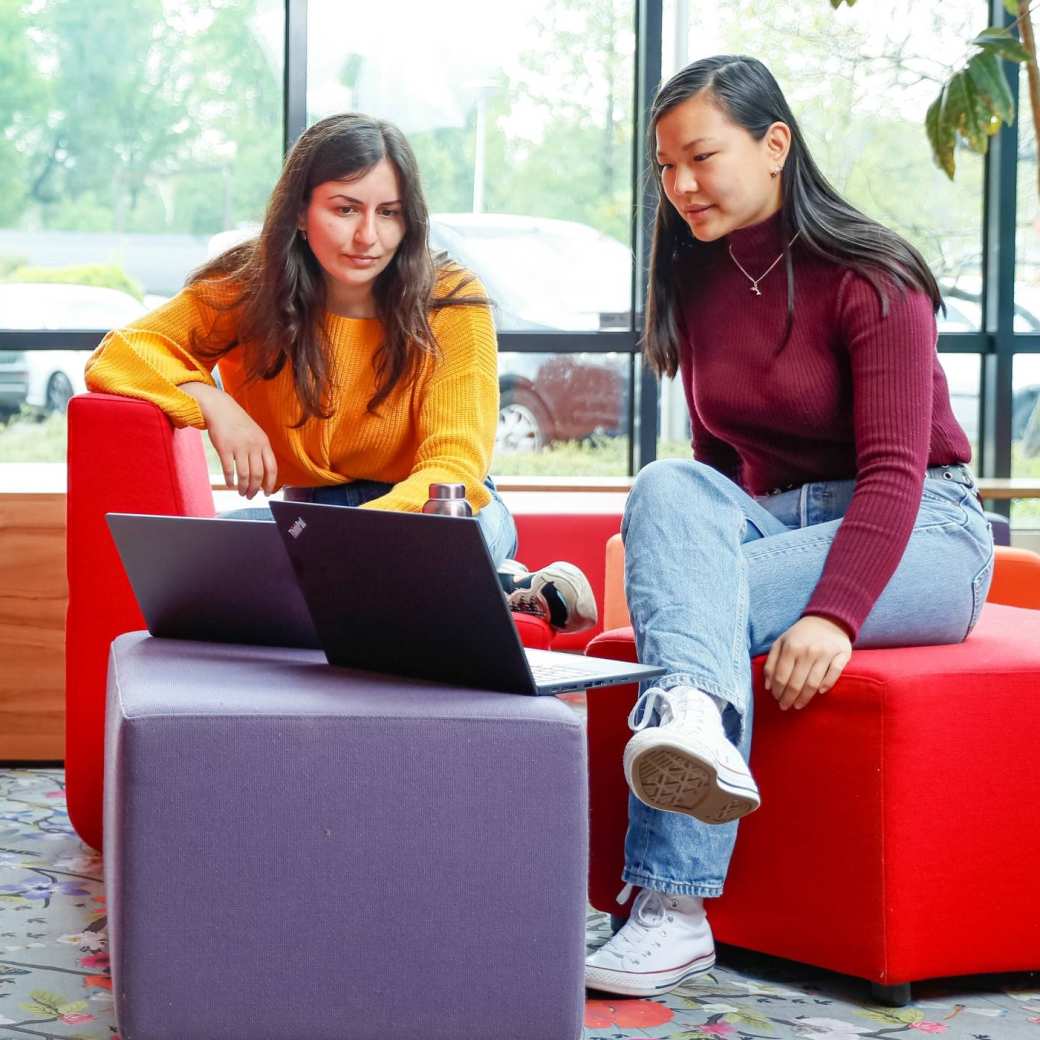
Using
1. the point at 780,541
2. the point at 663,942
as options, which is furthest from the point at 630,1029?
the point at 780,541

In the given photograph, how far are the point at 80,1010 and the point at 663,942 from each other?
2.04 ft

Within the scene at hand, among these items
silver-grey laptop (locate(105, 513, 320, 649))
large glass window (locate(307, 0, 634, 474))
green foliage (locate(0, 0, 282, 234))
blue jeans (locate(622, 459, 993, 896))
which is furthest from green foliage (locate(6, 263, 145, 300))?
blue jeans (locate(622, 459, 993, 896))

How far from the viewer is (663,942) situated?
1.61 m

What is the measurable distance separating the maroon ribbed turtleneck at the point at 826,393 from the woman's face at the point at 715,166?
41mm

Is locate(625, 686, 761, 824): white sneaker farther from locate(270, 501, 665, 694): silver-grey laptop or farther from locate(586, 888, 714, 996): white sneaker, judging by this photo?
locate(586, 888, 714, 996): white sneaker

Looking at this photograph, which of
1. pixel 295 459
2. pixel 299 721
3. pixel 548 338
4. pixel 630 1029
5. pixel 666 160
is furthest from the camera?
pixel 548 338

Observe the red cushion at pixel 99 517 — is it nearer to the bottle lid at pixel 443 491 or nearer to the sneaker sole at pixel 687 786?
the bottle lid at pixel 443 491

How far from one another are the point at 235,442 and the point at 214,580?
542 millimetres

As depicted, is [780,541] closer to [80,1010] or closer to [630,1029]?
[630,1029]

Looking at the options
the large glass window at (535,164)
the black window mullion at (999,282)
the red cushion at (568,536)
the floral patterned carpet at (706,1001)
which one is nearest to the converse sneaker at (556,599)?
the floral patterned carpet at (706,1001)

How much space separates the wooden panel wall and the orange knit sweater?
1.82 ft

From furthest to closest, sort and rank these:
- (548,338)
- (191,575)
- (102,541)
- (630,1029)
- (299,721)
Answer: (548,338), (102,541), (191,575), (630,1029), (299,721)

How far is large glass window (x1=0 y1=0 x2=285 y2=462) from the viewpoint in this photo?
4449 millimetres

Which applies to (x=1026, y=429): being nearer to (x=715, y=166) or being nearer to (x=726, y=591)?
(x=715, y=166)
